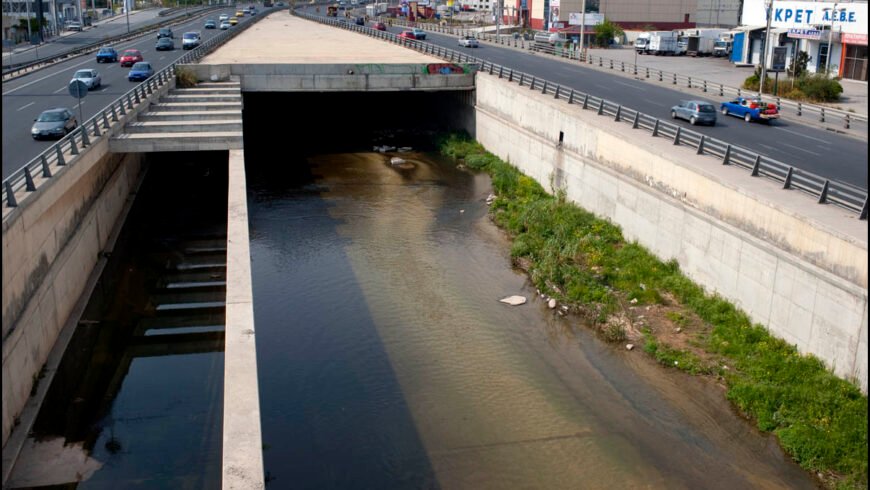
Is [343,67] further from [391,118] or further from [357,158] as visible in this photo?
[391,118]

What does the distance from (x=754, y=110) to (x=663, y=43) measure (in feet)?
166

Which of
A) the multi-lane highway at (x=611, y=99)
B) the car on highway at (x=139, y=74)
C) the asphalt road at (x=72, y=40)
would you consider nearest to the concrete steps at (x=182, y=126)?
the multi-lane highway at (x=611, y=99)

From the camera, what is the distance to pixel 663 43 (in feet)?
299

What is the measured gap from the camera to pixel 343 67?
180ft

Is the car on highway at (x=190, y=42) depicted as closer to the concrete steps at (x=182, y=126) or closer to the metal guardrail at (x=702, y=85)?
the metal guardrail at (x=702, y=85)

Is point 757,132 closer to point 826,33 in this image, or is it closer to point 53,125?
point 826,33

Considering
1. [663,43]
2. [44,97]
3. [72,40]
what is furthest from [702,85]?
[72,40]

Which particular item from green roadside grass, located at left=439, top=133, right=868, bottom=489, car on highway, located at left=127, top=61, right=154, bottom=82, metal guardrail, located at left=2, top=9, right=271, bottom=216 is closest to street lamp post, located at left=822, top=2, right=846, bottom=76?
green roadside grass, located at left=439, top=133, right=868, bottom=489

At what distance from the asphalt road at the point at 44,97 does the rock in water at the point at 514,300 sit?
17764 mm

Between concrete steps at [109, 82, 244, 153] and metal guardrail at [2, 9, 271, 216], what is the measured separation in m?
0.66

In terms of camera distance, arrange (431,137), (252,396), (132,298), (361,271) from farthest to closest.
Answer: (431,137), (361,271), (132,298), (252,396)

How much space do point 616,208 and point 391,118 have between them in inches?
1512

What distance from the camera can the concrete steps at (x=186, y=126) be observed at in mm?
34969

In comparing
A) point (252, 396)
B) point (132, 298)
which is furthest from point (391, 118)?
point (252, 396)
